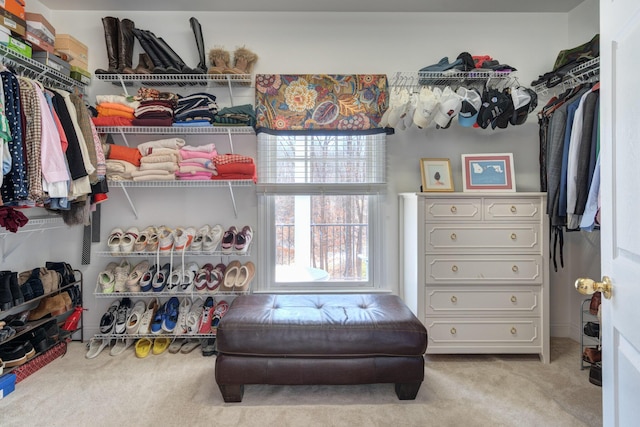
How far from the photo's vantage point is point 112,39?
2.44m

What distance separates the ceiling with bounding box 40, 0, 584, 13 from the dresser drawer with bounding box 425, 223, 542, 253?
1724 millimetres

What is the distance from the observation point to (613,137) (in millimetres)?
855

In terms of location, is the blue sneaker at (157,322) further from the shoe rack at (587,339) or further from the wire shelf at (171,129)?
the shoe rack at (587,339)

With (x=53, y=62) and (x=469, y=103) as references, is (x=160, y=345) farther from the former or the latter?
(x=469, y=103)

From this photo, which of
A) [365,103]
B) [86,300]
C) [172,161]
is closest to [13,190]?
[172,161]

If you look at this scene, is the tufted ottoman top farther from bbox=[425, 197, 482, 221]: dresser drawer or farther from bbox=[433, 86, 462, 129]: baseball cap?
bbox=[433, 86, 462, 129]: baseball cap

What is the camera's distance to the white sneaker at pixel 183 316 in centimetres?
237

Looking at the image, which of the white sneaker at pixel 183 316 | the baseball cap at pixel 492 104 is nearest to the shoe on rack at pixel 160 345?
the white sneaker at pixel 183 316

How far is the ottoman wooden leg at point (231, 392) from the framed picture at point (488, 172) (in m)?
2.02

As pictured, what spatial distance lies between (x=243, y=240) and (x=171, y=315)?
767mm

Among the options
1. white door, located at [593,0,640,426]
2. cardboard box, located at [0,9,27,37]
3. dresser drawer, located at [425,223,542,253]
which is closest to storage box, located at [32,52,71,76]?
cardboard box, located at [0,9,27,37]

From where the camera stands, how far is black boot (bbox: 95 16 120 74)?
2410 millimetres

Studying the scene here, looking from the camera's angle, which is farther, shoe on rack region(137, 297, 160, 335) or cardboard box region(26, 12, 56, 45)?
shoe on rack region(137, 297, 160, 335)

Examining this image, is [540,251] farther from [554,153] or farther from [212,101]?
[212,101]
